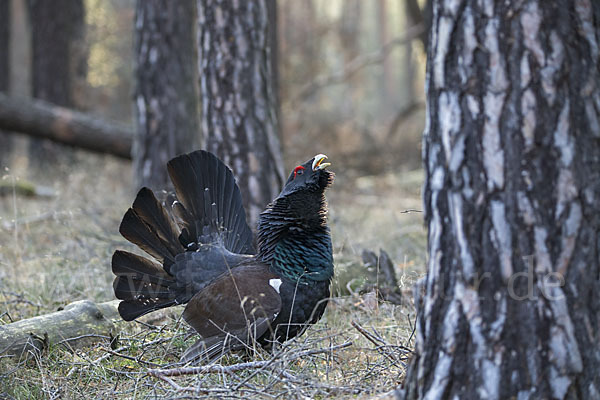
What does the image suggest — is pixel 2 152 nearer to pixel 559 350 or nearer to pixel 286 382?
pixel 286 382

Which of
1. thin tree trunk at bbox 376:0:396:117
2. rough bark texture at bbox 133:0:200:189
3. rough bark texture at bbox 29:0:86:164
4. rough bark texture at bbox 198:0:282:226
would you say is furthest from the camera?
thin tree trunk at bbox 376:0:396:117

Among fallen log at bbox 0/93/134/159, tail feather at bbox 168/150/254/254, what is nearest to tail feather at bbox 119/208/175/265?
tail feather at bbox 168/150/254/254

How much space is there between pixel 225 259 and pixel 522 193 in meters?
2.42

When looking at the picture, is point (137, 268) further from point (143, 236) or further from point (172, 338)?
point (172, 338)

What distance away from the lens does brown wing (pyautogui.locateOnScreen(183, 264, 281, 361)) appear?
3578mm

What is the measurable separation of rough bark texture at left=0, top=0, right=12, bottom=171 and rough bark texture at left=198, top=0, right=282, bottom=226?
33.5ft

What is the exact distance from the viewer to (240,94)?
5617 mm

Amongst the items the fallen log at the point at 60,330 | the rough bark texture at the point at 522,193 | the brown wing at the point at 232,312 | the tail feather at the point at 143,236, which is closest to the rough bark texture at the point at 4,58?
the tail feather at the point at 143,236

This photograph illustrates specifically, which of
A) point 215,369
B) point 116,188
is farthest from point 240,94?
point 116,188

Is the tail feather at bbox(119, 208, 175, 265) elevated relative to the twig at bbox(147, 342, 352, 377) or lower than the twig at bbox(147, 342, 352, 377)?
elevated

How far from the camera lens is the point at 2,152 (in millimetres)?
14570

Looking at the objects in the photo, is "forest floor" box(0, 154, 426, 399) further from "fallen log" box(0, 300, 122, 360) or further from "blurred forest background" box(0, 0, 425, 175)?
"blurred forest background" box(0, 0, 425, 175)

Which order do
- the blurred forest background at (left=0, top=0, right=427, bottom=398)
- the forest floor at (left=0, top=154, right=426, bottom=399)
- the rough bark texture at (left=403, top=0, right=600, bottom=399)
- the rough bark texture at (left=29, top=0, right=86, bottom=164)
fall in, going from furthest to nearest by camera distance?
the rough bark texture at (left=29, top=0, right=86, bottom=164) → the blurred forest background at (left=0, top=0, right=427, bottom=398) → the forest floor at (left=0, top=154, right=426, bottom=399) → the rough bark texture at (left=403, top=0, right=600, bottom=399)

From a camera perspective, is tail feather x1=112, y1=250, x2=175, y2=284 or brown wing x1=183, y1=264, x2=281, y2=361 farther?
tail feather x1=112, y1=250, x2=175, y2=284
